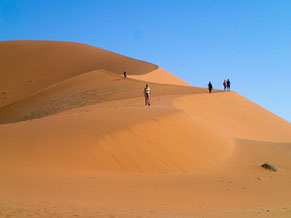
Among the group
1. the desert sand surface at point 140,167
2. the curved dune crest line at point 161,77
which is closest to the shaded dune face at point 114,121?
the desert sand surface at point 140,167

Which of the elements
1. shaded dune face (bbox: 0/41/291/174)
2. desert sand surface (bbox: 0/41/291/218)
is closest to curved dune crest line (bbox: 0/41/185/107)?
shaded dune face (bbox: 0/41/291/174)

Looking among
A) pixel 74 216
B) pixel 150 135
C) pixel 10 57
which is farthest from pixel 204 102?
pixel 10 57

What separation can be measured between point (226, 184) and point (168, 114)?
5.88 meters

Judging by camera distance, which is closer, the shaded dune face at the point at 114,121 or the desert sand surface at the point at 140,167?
the desert sand surface at the point at 140,167

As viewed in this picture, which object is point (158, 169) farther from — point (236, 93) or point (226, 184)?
point (236, 93)

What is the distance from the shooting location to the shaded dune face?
9383 mm

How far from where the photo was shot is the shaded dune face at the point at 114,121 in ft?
30.8

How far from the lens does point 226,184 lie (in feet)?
29.2

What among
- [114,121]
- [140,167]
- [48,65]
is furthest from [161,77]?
[140,167]

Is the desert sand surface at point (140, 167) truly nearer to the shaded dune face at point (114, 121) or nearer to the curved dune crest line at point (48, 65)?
the shaded dune face at point (114, 121)

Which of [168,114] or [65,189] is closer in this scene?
[65,189]

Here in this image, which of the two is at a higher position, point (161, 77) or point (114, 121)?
point (161, 77)

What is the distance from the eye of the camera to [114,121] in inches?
481

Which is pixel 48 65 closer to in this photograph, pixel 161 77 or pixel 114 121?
pixel 161 77
